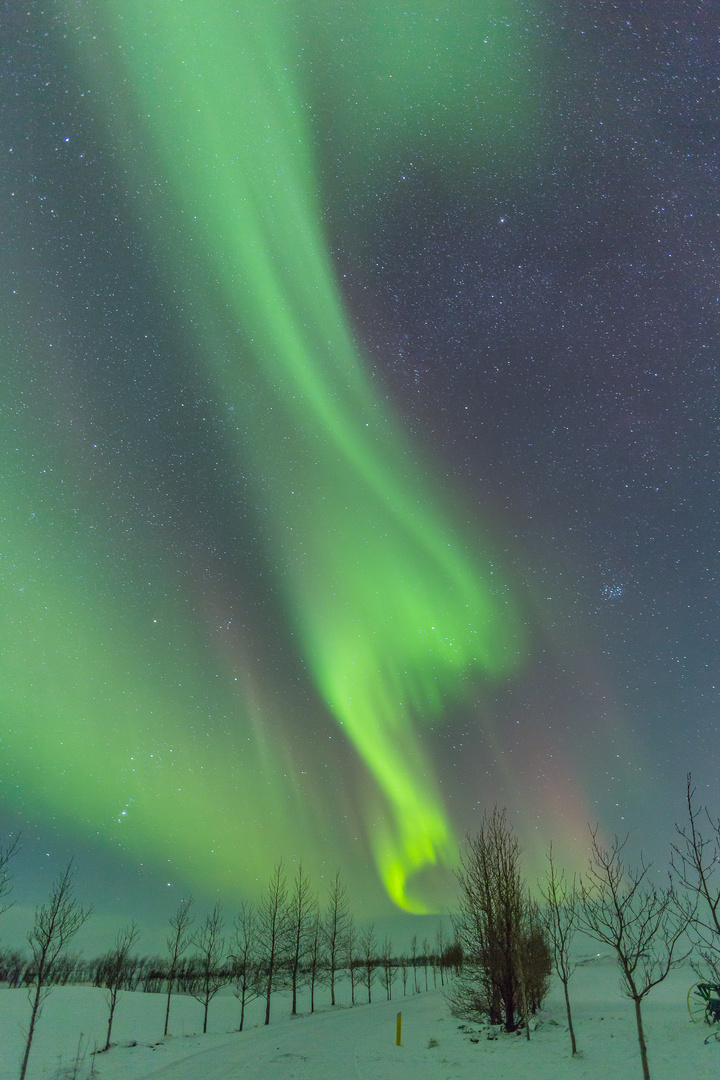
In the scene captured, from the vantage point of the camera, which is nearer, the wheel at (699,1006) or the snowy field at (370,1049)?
the snowy field at (370,1049)

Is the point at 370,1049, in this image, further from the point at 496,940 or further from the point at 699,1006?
the point at 699,1006

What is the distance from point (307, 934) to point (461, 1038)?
32.9 metres

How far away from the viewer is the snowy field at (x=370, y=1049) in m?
21.2

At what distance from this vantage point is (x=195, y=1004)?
226ft

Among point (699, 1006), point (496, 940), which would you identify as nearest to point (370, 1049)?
point (496, 940)

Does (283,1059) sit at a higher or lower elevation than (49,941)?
lower

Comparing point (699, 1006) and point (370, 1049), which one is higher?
point (370, 1049)

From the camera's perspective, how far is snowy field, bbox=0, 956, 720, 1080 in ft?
69.7

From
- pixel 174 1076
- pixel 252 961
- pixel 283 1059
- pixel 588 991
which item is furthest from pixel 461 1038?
pixel 588 991

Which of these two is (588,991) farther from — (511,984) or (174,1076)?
(174,1076)

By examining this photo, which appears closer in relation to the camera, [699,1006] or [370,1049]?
[370,1049]

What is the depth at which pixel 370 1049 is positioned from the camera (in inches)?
1088

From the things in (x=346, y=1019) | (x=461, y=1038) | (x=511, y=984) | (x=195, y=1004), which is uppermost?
(x=511, y=984)

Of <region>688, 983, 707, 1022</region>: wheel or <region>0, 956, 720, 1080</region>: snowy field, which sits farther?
<region>688, 983, 707, 1022</region>: wheel
